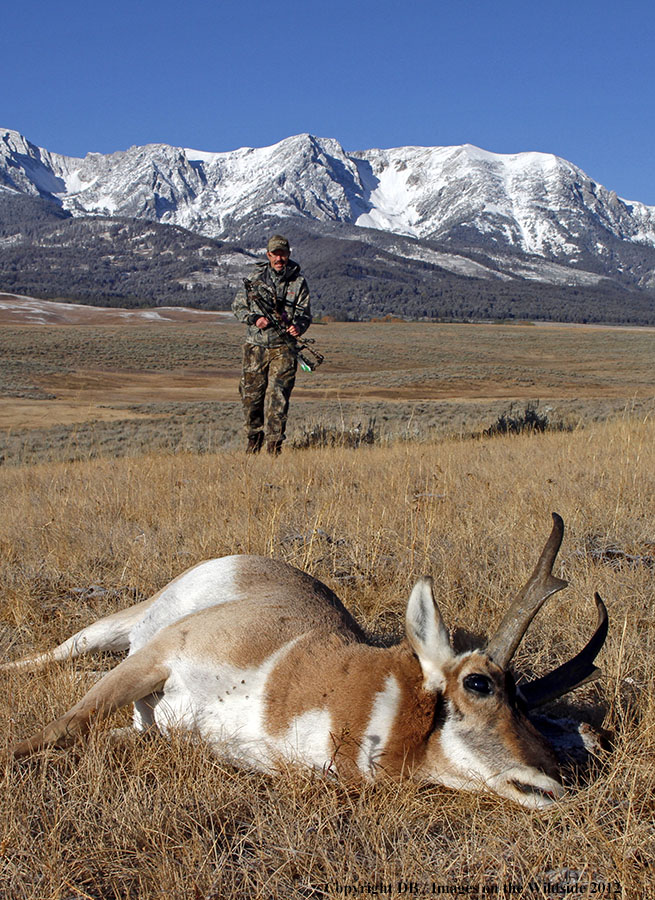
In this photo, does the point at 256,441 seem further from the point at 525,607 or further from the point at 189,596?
the point at 525,607

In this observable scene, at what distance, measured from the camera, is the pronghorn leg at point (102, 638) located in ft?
11.9

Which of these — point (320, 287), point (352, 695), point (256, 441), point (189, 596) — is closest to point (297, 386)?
point (256, 441)

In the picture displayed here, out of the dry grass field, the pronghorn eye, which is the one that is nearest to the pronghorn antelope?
the pronghorn eye

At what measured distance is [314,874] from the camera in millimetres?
2135

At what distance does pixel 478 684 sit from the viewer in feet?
7.55

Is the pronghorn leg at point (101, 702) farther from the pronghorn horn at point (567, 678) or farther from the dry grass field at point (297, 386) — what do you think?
the dry grass field at point (297, 386)

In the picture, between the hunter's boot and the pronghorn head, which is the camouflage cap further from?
the pronghorn head

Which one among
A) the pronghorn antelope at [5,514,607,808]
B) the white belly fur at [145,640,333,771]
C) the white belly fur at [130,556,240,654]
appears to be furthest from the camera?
the white belly fur at [130,556,240,654]

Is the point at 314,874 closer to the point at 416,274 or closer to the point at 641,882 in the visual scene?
the point at 641,882

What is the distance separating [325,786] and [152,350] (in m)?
44.8

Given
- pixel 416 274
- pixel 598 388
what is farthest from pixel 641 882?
pixel 416 274

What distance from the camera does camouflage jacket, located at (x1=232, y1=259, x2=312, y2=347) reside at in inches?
381

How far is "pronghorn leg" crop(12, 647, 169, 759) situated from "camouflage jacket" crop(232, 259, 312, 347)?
7296mm

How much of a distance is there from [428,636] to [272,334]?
25.1ft
